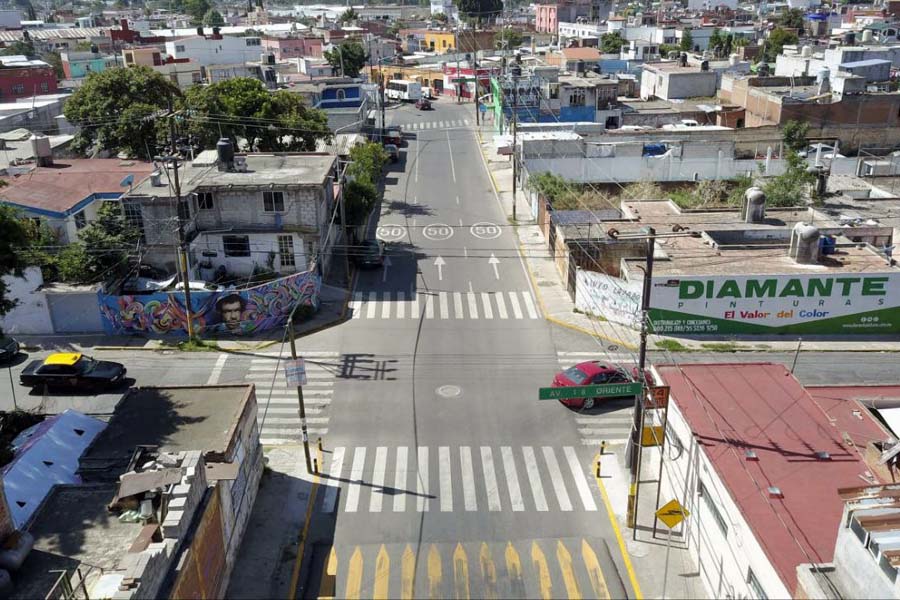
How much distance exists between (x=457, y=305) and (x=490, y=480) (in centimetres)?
1537

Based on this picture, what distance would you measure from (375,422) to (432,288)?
46.7ft

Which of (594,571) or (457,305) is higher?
(457,305)

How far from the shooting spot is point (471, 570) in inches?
800

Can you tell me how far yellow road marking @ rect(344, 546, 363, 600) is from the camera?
19578mm

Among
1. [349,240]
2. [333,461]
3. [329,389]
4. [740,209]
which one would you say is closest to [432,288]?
[349,240]

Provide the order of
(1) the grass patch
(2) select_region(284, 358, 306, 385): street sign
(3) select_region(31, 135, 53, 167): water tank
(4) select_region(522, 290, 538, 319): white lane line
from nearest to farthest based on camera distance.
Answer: (2) select_region(284, 358, 306, 385): street sign
(1) the grass patch
(4) select_region(522, 290, 538, 319): white lane line
(3) select_region(31, 135, 53, 167): water tank

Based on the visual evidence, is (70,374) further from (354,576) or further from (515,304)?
(515,304)

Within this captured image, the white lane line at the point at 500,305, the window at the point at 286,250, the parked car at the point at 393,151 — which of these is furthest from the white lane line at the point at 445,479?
the parked car at the point at 393,151

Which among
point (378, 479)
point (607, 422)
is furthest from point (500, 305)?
point (378, 479)

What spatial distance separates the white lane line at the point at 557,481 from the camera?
75.9 feet

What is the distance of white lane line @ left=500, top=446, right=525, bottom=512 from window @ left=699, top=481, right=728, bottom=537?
537 cm

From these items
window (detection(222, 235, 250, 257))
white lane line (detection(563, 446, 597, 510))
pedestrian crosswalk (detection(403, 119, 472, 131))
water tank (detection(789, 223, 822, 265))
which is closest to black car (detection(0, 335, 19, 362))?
window (detection(222, 235, 250, 257))

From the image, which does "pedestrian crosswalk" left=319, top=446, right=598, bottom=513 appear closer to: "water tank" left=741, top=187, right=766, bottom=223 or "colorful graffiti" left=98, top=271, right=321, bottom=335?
"colorful graffiti" left=98, top=271, right=321, bottom=335

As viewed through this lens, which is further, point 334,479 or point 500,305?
point 500,305
